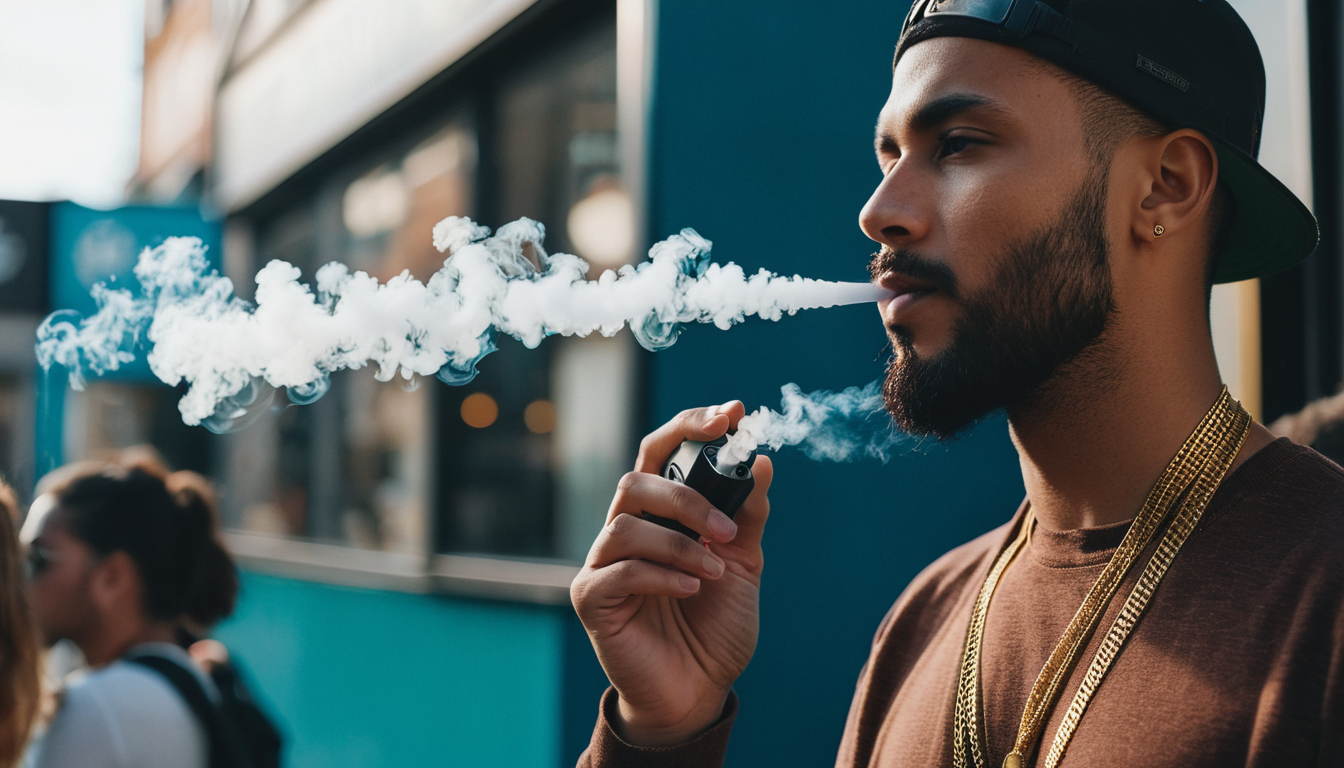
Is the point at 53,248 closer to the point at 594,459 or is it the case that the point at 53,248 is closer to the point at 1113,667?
the point at 594,459

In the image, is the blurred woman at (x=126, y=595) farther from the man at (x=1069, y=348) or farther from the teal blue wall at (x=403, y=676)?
the man at (x=1069, y=348)

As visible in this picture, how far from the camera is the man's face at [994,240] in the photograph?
1.62 m

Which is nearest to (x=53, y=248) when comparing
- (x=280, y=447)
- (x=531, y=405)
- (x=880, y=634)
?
(x=280, y=447)

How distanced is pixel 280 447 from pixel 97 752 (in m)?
6.48

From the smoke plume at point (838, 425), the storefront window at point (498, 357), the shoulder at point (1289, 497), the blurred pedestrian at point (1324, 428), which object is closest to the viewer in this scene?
the shoulder at point (1289, 497)

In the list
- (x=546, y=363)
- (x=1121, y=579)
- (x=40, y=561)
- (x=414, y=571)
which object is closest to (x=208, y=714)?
(x=40, y=561)

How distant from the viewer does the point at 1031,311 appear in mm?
1628

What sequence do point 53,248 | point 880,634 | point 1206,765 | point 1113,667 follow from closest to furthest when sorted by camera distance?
point 1206,765 → point 1113,667 → point 880,634 → point 53,248

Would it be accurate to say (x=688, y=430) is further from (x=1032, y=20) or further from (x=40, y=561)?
(x=40, y=561)

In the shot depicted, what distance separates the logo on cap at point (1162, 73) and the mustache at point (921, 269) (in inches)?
16.9

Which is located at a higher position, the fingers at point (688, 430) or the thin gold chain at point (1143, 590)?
the fingers at point (688, 430)

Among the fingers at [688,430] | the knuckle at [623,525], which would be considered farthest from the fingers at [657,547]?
the fingers at [688,430]

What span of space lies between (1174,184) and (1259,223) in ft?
0.84

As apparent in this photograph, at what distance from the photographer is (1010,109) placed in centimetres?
163
